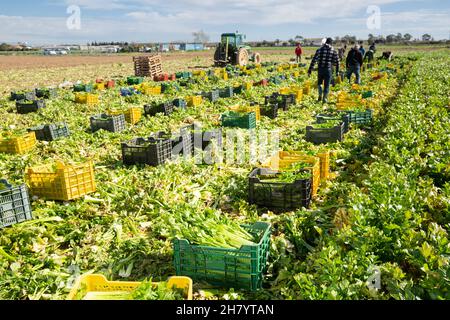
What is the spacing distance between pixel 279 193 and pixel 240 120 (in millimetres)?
5146

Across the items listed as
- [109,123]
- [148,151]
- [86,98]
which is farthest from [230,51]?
[148,151]

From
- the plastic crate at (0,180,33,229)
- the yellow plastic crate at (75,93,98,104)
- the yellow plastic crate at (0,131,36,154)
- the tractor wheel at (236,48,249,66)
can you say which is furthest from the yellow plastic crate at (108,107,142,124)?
the tractor wheel at (236,48,249,66)

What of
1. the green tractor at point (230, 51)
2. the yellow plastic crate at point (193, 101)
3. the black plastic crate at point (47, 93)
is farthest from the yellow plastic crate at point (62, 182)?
the green tractor at point (230, 51)

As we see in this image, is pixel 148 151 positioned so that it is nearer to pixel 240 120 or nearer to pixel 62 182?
pixel 62 182

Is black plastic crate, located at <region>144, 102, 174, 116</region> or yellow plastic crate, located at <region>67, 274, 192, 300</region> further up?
black plastic crate, located at <region>144, 102, 174, 116</region>

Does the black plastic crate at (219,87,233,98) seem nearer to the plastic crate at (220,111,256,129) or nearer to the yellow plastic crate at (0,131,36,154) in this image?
the plastic crate at (220,111,256,129)

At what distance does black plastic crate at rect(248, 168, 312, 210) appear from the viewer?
5777mm

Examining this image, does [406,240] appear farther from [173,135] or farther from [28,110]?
[28,110]

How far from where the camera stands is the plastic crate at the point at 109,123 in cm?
1074

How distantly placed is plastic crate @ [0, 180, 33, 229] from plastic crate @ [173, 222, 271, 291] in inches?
105

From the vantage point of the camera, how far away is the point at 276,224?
554 cm
